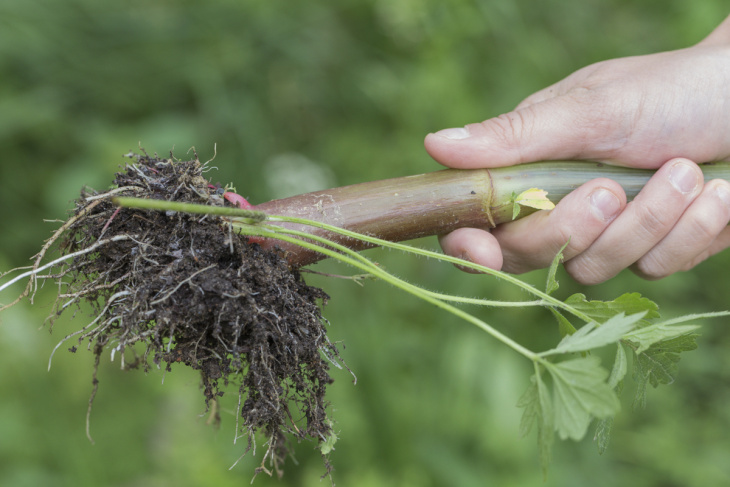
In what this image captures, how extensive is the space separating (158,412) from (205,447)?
465 millimetres

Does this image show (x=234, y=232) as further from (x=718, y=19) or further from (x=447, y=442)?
(x=718, y=19)

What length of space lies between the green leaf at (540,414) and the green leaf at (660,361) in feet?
1.12

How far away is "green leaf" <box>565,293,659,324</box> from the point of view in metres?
1.33

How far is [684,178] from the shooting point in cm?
176

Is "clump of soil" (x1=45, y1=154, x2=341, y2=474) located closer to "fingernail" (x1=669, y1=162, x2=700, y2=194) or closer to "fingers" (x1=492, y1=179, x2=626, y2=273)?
"fingers" (x1=492, y1=179, x2=626, y2=273)

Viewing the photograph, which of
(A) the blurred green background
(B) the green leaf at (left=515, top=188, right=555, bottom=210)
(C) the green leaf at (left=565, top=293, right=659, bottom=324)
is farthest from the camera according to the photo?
(A) the blurred green background

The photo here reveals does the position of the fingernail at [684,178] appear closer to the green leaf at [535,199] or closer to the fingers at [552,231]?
the fingers at [552,231]

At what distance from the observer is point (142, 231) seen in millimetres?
1374

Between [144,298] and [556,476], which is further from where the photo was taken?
[556,476]

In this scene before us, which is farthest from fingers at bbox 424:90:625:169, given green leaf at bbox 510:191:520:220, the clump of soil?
the clump of soil

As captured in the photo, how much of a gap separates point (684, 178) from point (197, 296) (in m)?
1.44

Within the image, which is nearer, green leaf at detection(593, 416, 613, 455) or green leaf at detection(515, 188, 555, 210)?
green leaf at detection(593, 416, 613, 455)

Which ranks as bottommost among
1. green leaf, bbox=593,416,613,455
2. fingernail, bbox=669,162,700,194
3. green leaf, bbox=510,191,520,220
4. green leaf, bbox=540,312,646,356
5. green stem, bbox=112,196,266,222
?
green leaf, bbox=593,416,613,455

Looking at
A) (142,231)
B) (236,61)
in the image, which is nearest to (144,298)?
(142,231)
